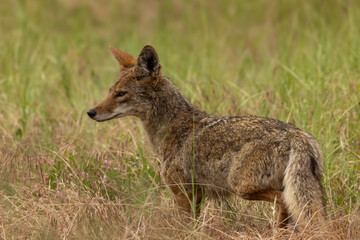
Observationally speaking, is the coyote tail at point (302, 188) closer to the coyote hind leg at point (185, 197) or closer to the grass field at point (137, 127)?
the grass field at point (137, 127)

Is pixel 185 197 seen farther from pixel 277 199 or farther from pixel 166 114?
pixel 277 199

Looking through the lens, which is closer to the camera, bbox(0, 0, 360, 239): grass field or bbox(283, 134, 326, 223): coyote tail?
bbox(283, 134, 326, 223): coyote tail

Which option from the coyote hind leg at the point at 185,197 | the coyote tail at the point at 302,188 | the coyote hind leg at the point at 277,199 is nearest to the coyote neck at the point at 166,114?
the coyote hind leg at the point at 185,197

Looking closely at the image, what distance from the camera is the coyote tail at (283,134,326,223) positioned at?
399 cm

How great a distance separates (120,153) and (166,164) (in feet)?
2.75

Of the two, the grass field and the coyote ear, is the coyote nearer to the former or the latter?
the coyote ear

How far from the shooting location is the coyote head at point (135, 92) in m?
5.02

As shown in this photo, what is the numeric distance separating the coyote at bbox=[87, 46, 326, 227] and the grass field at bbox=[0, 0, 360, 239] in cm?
18

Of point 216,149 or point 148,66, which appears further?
point 148,66

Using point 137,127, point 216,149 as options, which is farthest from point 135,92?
point 137,127

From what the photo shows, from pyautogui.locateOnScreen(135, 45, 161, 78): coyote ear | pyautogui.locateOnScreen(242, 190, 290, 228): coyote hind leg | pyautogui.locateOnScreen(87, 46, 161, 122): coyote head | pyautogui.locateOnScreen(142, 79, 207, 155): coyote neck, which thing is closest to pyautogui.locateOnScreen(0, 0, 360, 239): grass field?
pyautogui.locateOnScreen(242, 190, 290, 228): coyote hind leg

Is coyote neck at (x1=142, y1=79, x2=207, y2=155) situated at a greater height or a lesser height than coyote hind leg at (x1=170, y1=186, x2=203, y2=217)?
greater

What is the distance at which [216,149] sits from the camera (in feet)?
14.8

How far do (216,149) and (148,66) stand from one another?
1.01 m
